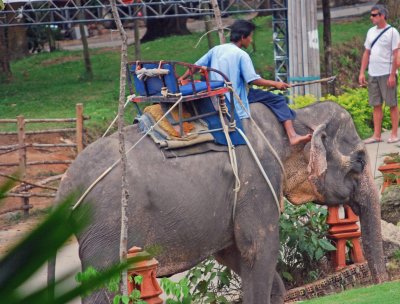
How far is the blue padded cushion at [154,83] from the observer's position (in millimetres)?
7051

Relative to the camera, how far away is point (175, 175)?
270 inches

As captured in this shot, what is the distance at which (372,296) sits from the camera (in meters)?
6.89

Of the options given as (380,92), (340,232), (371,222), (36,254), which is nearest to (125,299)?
(371,222)

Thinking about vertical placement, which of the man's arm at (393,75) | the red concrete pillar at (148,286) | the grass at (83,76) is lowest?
the grass at (83,76)

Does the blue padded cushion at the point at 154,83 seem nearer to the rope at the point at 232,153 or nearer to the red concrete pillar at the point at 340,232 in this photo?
the rope at the point at 232,153

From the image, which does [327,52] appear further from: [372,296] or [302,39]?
[372,296]

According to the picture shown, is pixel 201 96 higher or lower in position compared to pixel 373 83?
higher

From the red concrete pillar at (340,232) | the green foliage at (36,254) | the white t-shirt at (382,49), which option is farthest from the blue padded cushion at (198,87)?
the white t-shirt at (382,49)

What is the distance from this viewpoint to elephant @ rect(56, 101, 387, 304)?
21.6 ft

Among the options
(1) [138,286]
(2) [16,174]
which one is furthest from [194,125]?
(2) [16,174]

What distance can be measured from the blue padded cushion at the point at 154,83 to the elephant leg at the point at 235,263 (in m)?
1.27

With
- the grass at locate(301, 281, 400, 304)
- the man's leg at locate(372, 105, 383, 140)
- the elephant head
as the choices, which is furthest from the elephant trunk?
the man's leg at locate(372, 105, 383, 140)

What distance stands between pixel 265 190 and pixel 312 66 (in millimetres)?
11258

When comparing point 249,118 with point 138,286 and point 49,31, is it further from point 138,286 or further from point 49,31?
point 49,31
